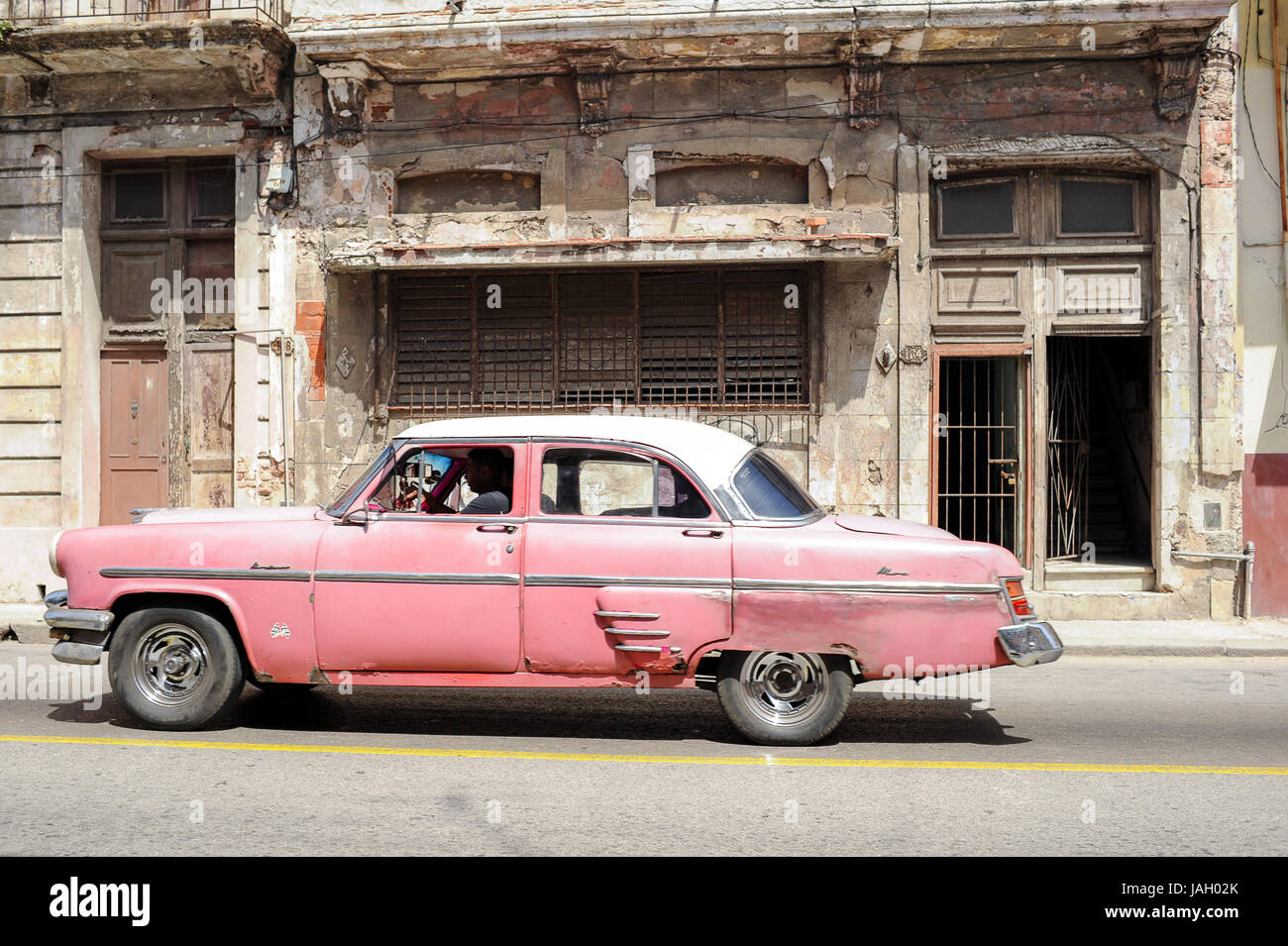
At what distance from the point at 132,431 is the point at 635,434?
9.35 m

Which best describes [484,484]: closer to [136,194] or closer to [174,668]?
[174,668]

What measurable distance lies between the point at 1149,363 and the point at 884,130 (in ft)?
12.7

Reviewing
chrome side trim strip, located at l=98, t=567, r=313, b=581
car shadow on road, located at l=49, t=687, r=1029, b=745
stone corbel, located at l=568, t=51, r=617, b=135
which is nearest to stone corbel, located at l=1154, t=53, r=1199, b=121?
stone corbel, located at l=568, t=51, r=617, b=135

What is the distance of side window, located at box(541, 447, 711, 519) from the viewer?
253 inches

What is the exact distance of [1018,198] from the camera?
12.6 metres

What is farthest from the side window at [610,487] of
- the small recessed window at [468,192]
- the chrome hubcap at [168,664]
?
the small recessed window at [468,192]

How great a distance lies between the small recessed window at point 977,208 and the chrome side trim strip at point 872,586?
737cm

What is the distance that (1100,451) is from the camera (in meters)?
15.1

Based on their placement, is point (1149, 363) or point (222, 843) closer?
point (222, 843)

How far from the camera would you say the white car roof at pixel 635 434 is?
6.50m

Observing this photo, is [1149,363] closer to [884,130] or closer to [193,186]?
[884,130]

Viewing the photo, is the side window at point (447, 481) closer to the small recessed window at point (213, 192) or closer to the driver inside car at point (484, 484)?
the driver inside car at point (484, 484)

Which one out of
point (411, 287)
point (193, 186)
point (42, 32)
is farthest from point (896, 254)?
point (42, 32)

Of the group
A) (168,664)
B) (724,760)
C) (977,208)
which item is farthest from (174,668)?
(977,208)
